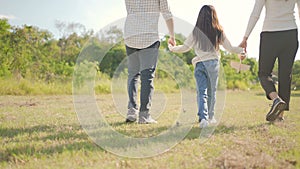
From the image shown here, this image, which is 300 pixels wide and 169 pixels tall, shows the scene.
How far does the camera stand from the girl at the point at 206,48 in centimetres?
349

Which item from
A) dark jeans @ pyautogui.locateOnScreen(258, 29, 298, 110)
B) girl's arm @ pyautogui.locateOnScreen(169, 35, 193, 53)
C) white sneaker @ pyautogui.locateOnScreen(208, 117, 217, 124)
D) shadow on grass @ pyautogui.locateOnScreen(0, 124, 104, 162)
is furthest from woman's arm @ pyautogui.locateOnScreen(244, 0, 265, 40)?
shadow on grass @ pyautogui.locateOnScreen(0, 124, 104, 162)

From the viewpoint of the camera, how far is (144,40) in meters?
3.43

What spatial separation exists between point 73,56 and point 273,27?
12.6 meters

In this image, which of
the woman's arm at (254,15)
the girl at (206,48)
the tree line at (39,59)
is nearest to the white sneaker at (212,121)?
the girl at (206,48)

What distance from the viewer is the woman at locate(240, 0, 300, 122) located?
3.60m

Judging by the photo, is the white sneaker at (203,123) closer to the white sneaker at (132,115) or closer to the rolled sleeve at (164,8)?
the white sneaker at (132,115)

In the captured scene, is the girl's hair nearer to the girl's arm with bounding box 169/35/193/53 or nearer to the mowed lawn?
the girl's arm with bounding box 169/35/193/53

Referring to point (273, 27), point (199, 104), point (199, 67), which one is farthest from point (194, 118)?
point (273, 27)

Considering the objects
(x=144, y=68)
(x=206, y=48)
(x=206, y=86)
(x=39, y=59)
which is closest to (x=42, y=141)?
(x=144, y=68)

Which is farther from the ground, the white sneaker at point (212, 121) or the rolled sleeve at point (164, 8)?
the rolled sleeve at point (164, 8)

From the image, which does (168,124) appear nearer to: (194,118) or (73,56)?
(194,118)

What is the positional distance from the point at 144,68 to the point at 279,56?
1.44 meters

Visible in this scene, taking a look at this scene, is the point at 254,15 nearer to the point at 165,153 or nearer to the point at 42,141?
the point at 165,153

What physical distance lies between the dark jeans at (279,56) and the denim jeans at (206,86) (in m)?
0.53
